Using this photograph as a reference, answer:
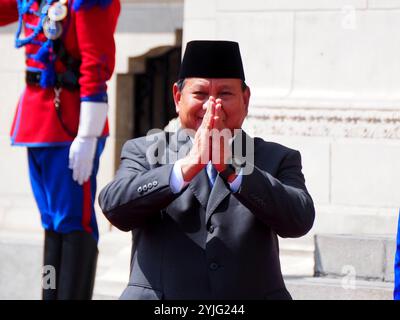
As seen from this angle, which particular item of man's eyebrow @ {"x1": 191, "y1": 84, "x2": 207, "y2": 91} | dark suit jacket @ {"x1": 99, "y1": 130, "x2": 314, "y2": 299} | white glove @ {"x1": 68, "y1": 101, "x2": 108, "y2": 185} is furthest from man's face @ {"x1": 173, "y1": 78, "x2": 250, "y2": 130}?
white glove @ {"x1": 68, "y1": 101, "x2": 108, "y2": 185}

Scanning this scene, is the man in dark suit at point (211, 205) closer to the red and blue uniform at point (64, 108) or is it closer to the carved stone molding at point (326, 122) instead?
the red and blue uniform at point (64, 108)

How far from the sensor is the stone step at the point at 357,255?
5.43m

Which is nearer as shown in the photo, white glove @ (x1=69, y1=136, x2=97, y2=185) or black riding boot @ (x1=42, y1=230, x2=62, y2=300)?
white glove @ (x1=69, y1=136, x2=97, y2=185)

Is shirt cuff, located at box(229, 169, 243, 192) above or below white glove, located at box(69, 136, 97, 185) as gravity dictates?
above

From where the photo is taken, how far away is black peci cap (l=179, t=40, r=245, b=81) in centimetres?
350

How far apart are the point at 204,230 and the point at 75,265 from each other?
2.20 metres

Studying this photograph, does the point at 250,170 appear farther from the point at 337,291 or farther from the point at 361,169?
the point at 361,169

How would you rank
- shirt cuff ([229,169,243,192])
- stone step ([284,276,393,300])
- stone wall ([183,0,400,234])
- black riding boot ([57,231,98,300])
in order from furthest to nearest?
1. stone wall ([183,0,400,234])
2. black riding boot ([57,231,98,300])
3. stone step ([284,276,393,300])
4. shirt cuff ([229,169,243,192])

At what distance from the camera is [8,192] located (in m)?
8.27

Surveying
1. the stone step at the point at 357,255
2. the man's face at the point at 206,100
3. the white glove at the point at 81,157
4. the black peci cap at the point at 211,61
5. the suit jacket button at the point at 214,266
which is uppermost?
the black peci cap at the point at 211,61

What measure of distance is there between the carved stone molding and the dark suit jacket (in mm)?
2703

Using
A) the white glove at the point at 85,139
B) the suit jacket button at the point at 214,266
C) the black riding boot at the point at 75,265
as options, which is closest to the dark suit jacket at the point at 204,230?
the suit jacket button at the point at 214,266

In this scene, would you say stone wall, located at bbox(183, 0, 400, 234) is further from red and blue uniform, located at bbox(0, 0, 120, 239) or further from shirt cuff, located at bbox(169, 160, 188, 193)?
shirt cuff, located at bbox(169, 160, 188, 193)

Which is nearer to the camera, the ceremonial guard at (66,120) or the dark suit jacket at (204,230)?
the dark suit jacket at (204,230)
